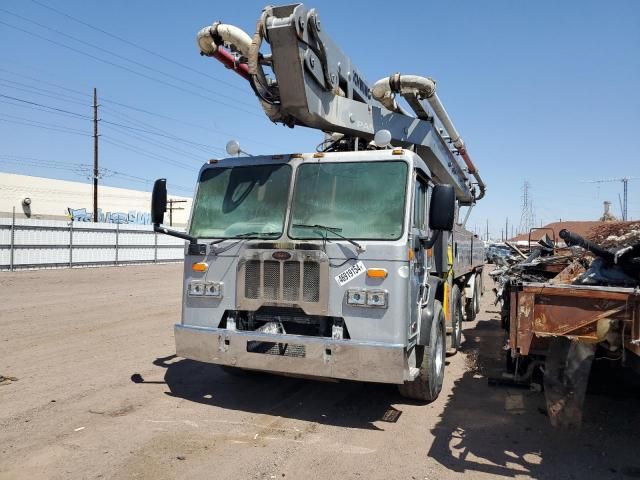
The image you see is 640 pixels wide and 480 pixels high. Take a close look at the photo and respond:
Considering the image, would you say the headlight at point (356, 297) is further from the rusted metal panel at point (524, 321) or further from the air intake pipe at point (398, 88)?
the air intake pipe at point (398, 88)

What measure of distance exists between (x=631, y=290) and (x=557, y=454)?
1522 millimetres

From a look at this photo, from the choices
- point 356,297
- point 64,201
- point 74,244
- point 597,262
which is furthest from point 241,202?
point 64,201

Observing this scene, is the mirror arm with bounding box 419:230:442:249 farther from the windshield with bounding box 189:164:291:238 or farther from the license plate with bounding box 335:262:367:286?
the windshield with bounding box 189:164:291:238

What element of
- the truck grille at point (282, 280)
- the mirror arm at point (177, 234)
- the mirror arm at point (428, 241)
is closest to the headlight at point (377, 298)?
the truck grille at point (282, 280)

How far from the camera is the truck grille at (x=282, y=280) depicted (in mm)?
4652

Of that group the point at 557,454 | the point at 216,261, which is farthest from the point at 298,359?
the point at 557,454

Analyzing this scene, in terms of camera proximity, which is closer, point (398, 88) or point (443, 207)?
point (443, 207)

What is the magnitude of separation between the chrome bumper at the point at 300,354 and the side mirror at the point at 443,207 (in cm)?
127

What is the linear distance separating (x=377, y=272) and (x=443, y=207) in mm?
925

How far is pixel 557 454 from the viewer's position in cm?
399

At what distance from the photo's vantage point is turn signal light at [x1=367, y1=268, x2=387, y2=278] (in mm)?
4453

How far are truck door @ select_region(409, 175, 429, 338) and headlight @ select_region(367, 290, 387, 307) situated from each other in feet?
1.18

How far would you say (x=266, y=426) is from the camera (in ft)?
14.9

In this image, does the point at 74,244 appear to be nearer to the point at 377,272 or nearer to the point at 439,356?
the point at 439,356
